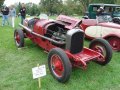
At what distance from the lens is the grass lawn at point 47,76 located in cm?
529

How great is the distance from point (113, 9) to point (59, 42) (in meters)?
9.85

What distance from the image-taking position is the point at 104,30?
8.60 meters

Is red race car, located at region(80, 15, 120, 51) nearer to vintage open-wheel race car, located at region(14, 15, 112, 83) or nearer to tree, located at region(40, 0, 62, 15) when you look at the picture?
vintage open-wheel race car, located at region(14, 15, 112, 83)

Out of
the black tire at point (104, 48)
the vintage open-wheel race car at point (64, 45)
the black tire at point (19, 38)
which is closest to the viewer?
the vintage open-wheel race car at point (64, 45)

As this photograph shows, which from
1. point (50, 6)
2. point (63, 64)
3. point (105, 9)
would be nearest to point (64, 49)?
A: point (63, 64)

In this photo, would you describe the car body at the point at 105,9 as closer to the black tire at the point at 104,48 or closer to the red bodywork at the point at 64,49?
the red bodywork at the point at 64,49

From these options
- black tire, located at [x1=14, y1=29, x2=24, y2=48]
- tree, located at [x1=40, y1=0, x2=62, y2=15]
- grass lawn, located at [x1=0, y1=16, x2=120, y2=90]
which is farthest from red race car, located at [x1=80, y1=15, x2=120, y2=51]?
tree, located at [x1=40, y1=0, x2=62, y2=15]

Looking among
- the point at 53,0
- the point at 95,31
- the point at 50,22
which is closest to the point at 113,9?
the point at 95,31

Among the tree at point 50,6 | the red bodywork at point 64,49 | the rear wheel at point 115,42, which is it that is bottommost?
the tree at point 50,6

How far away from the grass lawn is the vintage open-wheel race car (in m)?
0.22

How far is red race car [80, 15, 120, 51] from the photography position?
823cm

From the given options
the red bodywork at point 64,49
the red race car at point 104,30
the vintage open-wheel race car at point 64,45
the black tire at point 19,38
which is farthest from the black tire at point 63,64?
the red race car at point 104,30

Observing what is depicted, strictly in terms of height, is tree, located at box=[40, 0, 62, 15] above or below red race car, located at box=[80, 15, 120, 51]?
below

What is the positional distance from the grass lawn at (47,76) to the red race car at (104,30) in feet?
2.13
